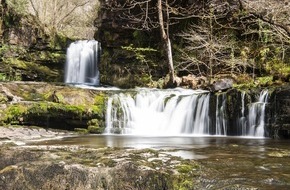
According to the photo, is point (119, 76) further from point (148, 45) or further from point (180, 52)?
point (180, 52)

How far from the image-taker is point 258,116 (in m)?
10.7

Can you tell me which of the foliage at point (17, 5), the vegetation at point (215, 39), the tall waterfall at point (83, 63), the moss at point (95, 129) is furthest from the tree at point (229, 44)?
the foliage at point (17, 5)

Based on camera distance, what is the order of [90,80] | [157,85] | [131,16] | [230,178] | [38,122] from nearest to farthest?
[230,178] → [38,122] → [157,85] → [131,16] → [90,80]

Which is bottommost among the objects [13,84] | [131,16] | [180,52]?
[13,84]

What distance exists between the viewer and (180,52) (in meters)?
18.5

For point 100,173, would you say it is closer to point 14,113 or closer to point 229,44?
point 14,113

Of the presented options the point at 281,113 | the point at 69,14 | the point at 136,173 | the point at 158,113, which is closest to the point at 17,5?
the point at 69,14

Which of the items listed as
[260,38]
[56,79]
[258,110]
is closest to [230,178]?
[258,110]

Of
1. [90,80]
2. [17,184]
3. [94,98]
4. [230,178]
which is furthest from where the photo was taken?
[90,80]

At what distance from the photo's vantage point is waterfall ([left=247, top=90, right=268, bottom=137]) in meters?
10.6

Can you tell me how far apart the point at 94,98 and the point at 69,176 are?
8077 mm

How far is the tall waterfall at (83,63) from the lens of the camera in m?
20.9

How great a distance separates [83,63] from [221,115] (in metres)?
11.9

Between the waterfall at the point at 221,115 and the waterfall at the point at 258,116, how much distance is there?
0.83 metres
